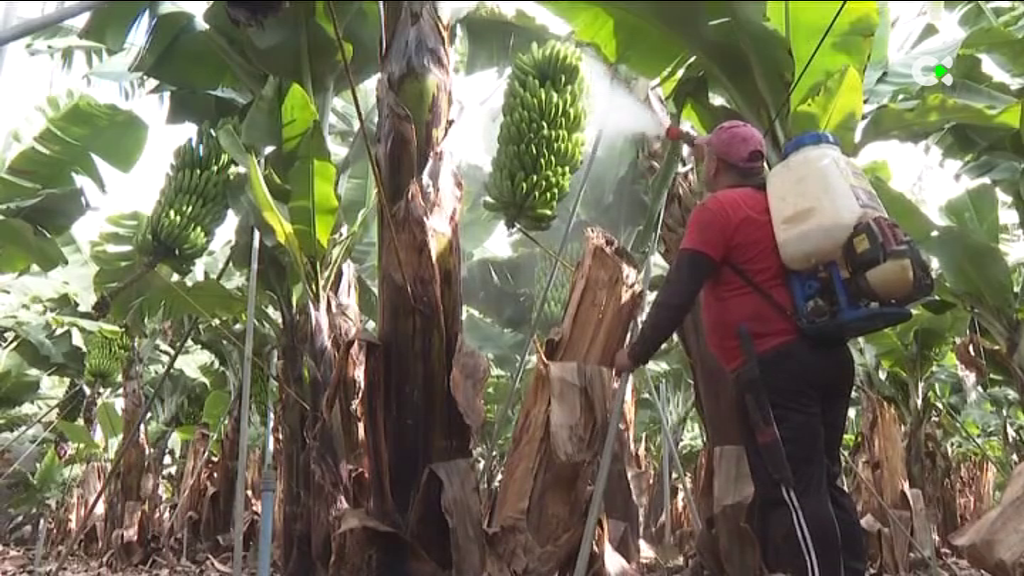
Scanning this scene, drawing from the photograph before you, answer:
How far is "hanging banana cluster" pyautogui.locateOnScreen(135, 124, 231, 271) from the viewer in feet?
6.39

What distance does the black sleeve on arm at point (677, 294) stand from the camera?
150cm

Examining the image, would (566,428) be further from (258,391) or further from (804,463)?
(258,391)

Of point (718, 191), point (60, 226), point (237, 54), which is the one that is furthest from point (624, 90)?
point (60, 226)

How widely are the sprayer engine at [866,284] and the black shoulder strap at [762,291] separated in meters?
0.03

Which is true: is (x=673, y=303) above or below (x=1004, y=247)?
below

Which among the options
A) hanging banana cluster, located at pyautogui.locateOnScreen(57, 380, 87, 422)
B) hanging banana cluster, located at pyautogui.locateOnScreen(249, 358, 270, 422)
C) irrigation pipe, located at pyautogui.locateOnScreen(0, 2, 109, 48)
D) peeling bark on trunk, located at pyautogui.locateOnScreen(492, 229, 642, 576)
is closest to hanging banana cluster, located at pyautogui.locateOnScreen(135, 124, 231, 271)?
peeling bark on trunk, located at pyautogui.locateOnScreen(492, 229, 642, 576)

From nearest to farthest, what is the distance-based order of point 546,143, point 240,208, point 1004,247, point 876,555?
point 546,143 → point 240,208 → point 876,555 → point 1004,247

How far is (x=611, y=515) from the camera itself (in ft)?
6.23

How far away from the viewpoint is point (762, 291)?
4.98ft

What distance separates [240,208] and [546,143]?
31.5 inches

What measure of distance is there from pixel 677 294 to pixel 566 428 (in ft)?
1.19

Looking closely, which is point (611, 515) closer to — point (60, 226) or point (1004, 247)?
point (60, 226)

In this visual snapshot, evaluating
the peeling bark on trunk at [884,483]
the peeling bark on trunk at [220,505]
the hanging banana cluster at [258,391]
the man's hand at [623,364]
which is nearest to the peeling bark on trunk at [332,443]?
the man's hand at [623,364]

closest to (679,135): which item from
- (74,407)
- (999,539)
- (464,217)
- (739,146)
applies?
(739,146)
